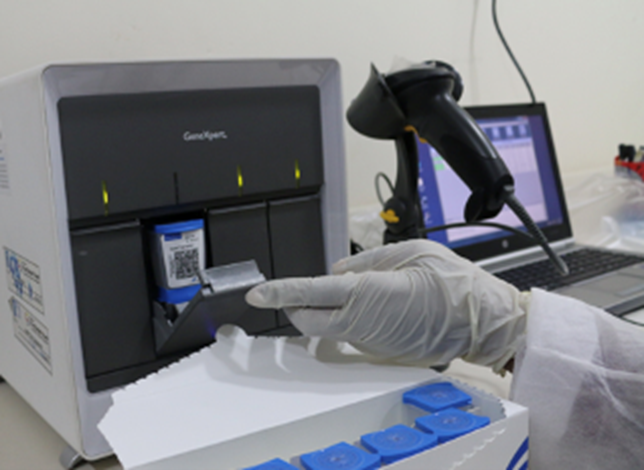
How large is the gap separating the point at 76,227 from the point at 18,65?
1.30 ft

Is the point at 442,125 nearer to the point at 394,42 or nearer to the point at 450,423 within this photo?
the point at 450,423

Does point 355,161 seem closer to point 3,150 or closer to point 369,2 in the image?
point 369,2

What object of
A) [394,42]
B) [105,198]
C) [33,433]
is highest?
[394,42]

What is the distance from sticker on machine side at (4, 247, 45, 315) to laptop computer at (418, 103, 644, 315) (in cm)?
66

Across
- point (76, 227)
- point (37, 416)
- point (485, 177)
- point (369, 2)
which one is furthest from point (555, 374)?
point (369, 2)

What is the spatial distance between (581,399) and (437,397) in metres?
0.15

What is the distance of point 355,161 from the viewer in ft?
3.99

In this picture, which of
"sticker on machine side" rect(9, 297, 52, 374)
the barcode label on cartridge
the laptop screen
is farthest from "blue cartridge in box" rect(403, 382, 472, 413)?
the laptop screen

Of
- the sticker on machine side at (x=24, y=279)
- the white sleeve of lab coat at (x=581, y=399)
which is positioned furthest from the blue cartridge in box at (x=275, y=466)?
the sticker on machine side at (x=24, y=279)

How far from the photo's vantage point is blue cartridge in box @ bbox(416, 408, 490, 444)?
39cm

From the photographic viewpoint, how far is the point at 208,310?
0.54 meters

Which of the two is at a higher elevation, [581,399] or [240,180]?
[240,180]

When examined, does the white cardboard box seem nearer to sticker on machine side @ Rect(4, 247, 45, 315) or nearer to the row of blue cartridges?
the row of blue cartridges

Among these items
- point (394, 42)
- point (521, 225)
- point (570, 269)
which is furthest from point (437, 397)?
point (394, 42)
